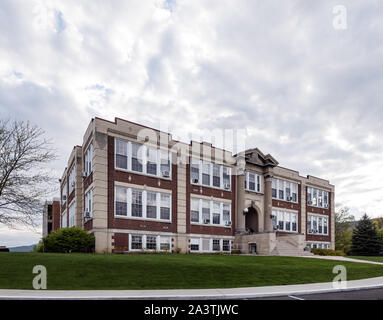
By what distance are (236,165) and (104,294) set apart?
26542 millimetres

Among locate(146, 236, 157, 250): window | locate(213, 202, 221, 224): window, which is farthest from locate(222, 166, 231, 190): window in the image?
locate(146, 236, 157, 250): window

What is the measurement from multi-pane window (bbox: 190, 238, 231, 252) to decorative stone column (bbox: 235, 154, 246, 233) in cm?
194

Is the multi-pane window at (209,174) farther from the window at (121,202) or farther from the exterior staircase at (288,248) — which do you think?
the exterior staircase at (288,248)

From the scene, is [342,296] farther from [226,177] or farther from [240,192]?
[240,192]

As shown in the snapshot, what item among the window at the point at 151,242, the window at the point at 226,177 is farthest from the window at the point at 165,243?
the window at the point at 226,177

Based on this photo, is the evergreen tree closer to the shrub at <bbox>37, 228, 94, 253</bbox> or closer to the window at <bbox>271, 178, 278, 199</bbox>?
the window at <bbox>271, 178, 278, 199</bbox>

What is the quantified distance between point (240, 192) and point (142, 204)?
1193cm

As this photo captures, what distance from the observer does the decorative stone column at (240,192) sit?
35.2 meters

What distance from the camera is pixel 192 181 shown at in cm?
3203

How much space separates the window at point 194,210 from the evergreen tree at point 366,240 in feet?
107

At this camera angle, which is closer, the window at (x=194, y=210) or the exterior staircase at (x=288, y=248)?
the window at (x=194, y=210)

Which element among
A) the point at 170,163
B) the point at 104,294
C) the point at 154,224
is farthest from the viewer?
the point at 170,163
